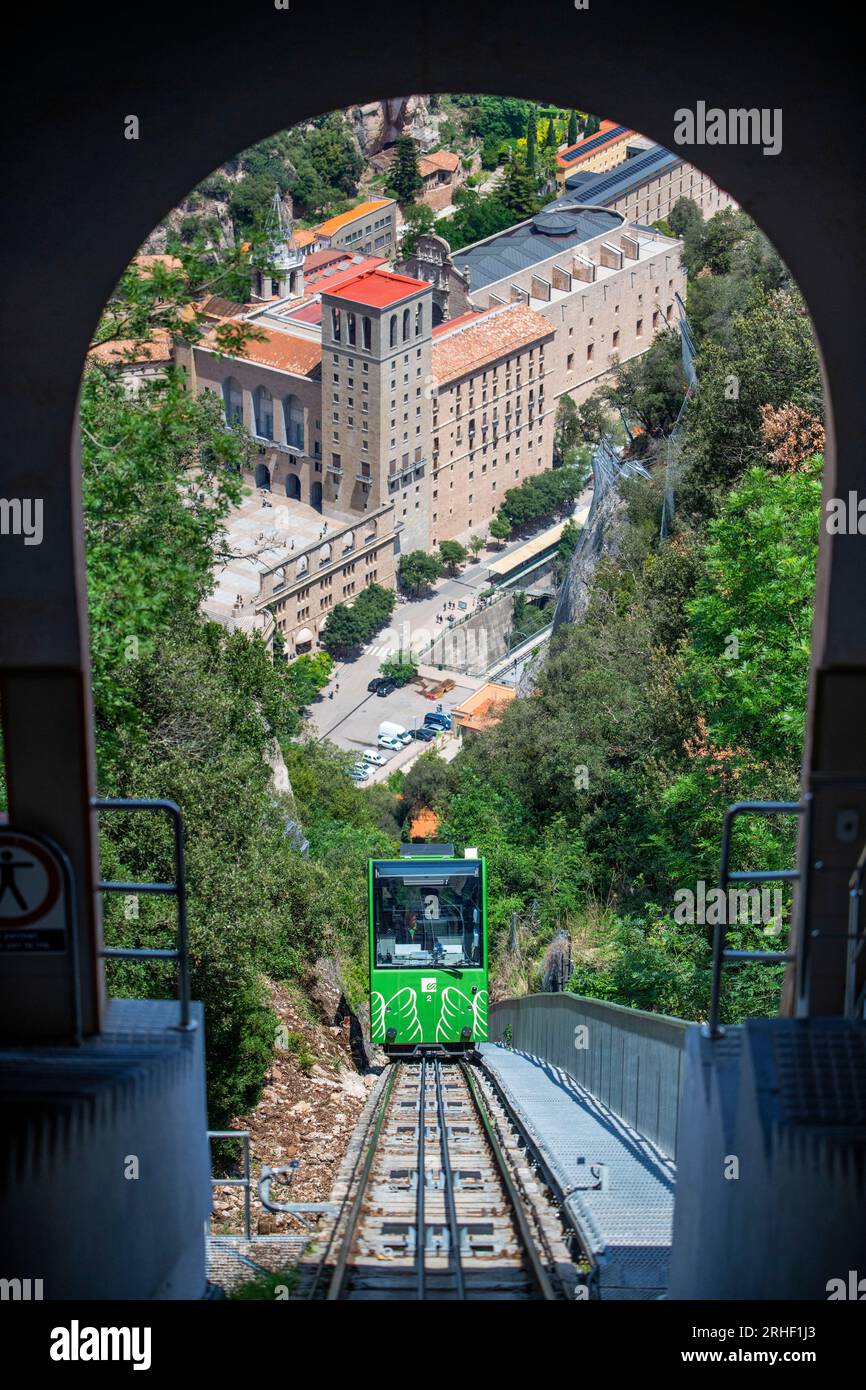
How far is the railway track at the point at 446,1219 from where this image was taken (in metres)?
6.97

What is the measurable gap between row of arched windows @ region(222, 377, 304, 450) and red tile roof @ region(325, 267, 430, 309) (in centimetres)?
969

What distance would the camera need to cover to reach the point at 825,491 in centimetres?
534

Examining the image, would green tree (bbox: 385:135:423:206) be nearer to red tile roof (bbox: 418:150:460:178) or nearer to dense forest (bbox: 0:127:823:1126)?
red tile roof (bbox: 418:150:460:178)

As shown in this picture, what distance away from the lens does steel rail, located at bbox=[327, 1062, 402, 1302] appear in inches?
268

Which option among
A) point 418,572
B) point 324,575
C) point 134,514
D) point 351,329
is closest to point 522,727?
point 134,514

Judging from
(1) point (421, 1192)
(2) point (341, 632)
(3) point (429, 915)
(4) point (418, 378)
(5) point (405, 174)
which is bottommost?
(1) point (421, 1192)

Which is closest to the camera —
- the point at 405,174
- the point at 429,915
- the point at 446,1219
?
the point at 446,1219

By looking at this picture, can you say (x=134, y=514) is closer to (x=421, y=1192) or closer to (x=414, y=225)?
(x=421, y=1192)

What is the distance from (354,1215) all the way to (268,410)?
10727cm

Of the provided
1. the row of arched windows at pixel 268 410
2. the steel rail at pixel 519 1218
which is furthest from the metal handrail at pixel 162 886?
the row of arched windows at pixel 268 410

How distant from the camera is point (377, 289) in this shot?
102 metres
